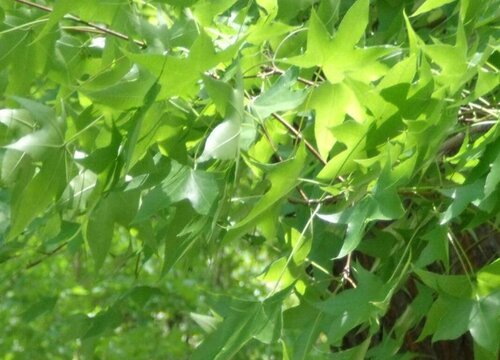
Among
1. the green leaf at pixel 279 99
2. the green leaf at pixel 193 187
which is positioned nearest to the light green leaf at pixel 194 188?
the green leaf at pixel 193 187

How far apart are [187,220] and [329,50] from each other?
31 centimetres

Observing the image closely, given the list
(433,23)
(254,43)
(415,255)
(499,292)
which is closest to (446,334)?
(499,292)

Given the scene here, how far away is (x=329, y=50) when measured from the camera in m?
1.19

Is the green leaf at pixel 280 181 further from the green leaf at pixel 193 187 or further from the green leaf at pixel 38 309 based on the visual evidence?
the green leaf at pixel 38 309

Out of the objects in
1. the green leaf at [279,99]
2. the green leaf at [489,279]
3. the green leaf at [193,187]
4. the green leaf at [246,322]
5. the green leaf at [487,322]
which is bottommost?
the green leaf at [487,322]

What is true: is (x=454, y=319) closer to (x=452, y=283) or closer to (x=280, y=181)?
(x=452, y=283)

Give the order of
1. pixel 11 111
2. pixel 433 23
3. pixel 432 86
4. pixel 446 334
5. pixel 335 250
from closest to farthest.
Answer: pixel 432 86
pixel 446 334
pixel 11 111
pixel 335 250
pixel 433 23

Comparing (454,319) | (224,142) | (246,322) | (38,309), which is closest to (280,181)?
(224,142)

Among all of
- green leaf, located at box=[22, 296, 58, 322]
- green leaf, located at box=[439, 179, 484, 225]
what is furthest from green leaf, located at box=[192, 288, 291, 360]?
green leaf, located at box=[22, 296, 58, 322]

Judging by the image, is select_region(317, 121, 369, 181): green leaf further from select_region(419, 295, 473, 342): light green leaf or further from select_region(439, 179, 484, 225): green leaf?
select_region(419, 295, 473, 342): light green leaf

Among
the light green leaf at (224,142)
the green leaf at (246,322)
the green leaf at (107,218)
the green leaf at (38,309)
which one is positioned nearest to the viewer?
the light green leaf at (224,142)

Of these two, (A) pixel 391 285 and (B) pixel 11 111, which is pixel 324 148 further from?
(B) pixel 11 111

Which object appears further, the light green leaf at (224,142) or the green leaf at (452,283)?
the green leaf at (452,283)

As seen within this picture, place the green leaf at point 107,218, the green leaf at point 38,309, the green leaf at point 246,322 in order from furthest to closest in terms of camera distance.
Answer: the green leaf at point 38,309
the green leaf at point 107,218
the green leaf at point 246,322
